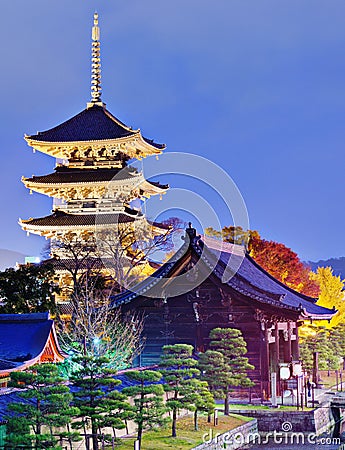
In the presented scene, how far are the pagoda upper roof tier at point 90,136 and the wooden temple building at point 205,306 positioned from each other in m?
21.0

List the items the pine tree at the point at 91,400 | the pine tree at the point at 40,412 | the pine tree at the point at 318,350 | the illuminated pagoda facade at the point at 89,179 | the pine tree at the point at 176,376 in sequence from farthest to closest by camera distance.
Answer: the illuminated pagoda facade at the point at 89,179, the pine tree at the point at 318,350, the pine tree at the point at 176,376, the pine tree at the point at 91,400, the pine tree at the point at 40,412

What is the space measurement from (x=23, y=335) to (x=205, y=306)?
7.38 m

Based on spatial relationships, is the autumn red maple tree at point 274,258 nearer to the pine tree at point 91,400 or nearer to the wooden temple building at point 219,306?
the wooden temple building at point 219,306

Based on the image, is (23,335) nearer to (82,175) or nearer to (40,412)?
(40,412)

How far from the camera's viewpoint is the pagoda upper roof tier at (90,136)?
51.8m

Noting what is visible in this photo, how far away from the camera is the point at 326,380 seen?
39.0m

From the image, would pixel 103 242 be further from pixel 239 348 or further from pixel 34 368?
pixel 34 368

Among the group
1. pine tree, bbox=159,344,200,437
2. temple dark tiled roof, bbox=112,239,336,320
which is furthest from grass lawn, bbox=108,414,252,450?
temple dark tiled roof, bbox=112,239,336,320

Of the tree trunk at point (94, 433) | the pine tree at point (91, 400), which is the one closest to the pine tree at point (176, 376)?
the pine tree at point (91, 400)

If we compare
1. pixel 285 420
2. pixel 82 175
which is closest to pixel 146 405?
pixel 285 420

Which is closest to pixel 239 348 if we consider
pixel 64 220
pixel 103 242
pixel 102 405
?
pixel 102 405

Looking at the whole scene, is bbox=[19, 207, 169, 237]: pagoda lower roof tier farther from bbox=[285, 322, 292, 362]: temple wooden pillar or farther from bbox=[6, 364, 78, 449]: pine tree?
bbox=[6, 364, 78, 449]: pine tree

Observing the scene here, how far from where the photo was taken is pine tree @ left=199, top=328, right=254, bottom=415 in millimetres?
26266

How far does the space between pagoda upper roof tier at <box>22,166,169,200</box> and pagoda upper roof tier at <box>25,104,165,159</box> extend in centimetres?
157
